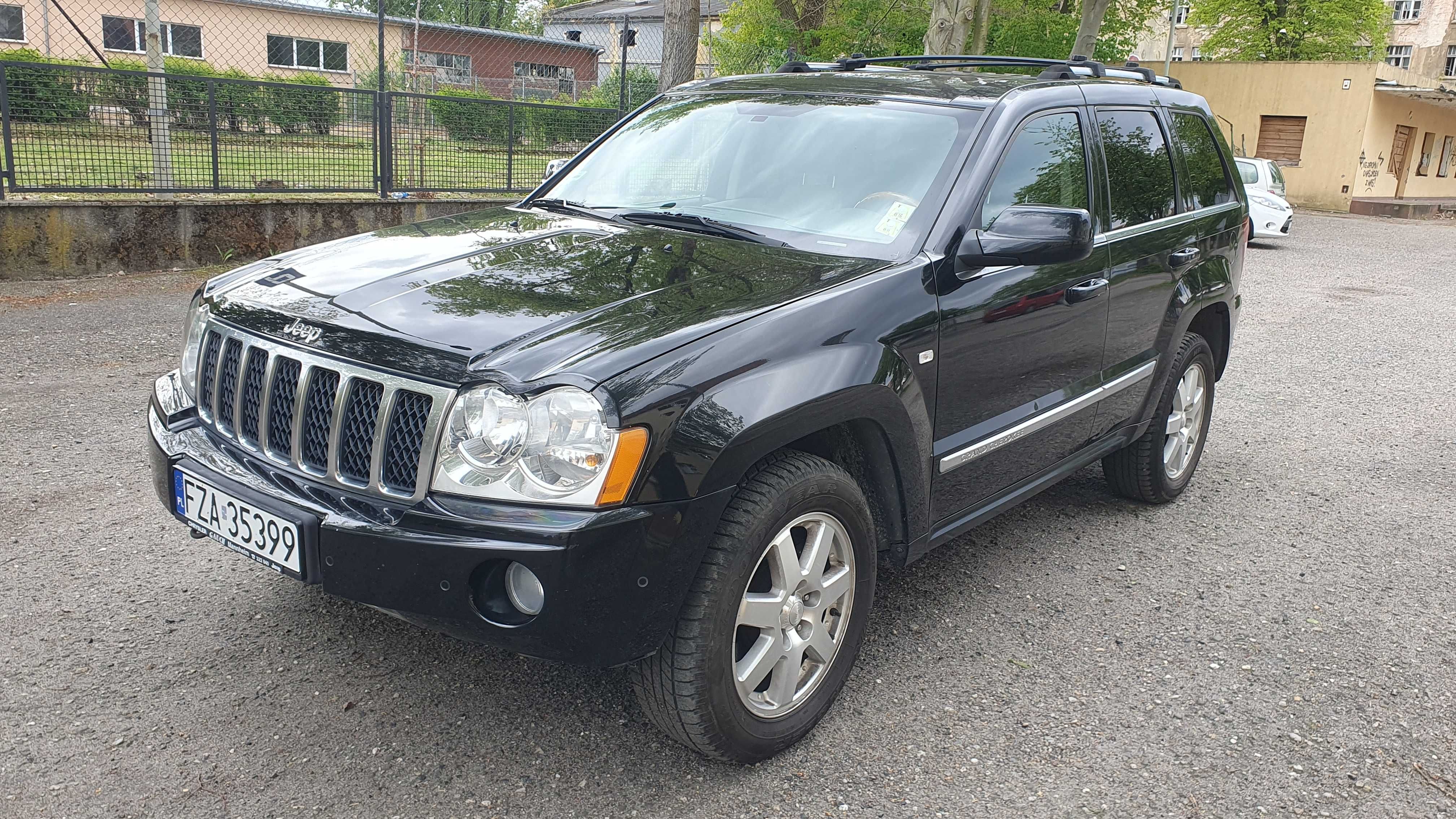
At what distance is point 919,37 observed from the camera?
90.3 ft

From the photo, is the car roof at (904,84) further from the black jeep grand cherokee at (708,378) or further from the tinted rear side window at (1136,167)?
the tinted rear side window at (1136,167)

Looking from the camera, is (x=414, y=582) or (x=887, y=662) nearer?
(x=414, y=582)

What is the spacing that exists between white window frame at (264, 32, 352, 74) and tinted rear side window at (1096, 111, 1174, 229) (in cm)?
925

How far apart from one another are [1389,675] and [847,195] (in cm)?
233

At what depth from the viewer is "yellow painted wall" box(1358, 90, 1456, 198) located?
33.6 m

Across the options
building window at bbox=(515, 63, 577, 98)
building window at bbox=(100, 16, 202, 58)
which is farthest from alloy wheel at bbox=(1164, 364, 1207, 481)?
building window at bbox=(100, 16, 202, 58)

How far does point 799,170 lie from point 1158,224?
5.26 feet

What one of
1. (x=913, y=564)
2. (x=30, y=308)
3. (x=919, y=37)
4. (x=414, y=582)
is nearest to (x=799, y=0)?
(x=919, y=37)

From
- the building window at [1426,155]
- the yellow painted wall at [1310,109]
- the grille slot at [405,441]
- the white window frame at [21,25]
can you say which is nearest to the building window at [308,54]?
the white window frame at [21,25]

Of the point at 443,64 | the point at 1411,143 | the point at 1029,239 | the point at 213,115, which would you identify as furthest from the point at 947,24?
the point at 1411,143

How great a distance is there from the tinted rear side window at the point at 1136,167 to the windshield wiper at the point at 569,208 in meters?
1.86

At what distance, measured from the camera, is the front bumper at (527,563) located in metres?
2.33

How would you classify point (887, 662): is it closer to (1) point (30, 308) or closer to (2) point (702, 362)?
(2) point (702, 362)

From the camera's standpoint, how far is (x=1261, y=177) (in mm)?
18844
